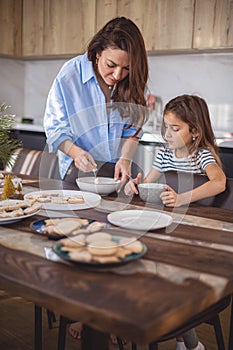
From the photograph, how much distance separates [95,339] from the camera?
2.89 feet

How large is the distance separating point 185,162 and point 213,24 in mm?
1679

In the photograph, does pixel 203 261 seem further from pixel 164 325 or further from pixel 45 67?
pixel 45 67

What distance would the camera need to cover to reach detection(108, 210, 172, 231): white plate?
1166 mm

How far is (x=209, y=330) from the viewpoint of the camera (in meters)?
1.94

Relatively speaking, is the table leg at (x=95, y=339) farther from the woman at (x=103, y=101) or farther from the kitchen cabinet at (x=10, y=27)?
the kitchen cabinet at (x=10, y=27)

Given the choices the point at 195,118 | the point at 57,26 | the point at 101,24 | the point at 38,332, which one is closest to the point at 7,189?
the point at 38,332

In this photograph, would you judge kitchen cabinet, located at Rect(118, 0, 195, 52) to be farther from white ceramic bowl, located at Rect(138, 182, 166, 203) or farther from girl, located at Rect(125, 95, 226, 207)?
white ceramic bowl, located at Rect(138, 182, 166, 203)

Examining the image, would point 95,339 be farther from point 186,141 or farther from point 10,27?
point 10,27

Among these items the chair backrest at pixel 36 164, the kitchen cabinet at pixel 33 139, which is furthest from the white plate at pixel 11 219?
the kitchen cabinet at pixel 33 139

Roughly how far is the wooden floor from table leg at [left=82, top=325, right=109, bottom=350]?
96cm

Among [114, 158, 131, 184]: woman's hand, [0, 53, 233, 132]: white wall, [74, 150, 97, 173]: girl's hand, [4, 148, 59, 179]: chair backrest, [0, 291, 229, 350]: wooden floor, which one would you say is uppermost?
[0, 53, 233, 132]: white wall

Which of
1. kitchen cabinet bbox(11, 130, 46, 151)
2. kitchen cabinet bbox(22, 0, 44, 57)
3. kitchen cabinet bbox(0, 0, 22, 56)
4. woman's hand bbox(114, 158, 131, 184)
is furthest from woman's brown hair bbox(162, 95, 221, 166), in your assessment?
kitchen cabinet bbox(0, 0, 22, 56)

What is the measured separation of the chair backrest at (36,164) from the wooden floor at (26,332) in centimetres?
66

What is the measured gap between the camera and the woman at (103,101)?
1725 millimetres
